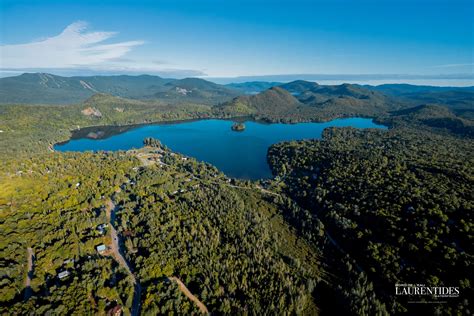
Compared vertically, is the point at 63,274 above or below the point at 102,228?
below

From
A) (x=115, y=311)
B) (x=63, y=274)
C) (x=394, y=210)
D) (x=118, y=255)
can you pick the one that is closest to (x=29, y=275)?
(x=63, y=274)

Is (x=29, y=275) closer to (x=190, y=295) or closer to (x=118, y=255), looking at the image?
(x=118, y=255)

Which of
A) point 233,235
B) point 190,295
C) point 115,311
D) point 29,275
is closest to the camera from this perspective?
point 115,311

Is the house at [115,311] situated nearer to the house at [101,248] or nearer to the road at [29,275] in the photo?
the road at [29,275]

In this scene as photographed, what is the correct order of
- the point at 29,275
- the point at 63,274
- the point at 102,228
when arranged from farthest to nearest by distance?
the point at 102,228 < the point at 29,275 < the point at 63,274

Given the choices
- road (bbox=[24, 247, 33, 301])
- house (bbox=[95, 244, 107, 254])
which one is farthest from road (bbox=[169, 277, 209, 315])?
road (bbox=[24, 247, 33, 301])

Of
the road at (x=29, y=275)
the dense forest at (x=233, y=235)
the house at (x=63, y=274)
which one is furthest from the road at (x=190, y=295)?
the road at (x=29, y=275)
